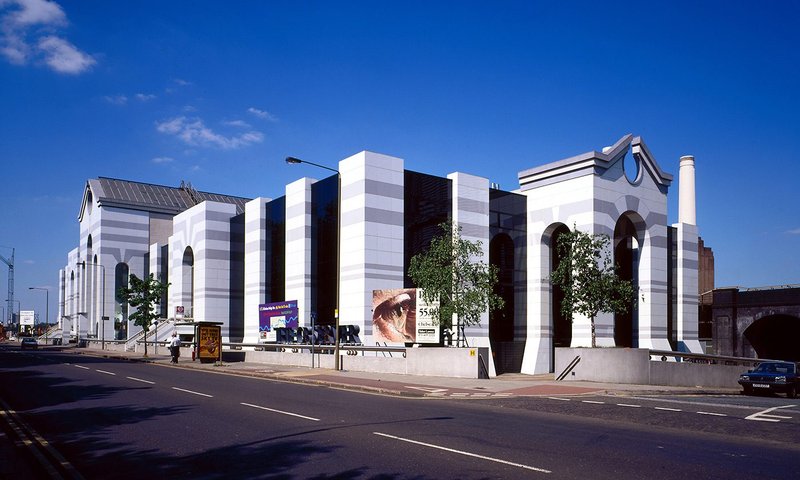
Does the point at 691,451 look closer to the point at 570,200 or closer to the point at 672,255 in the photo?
the point at 570,200

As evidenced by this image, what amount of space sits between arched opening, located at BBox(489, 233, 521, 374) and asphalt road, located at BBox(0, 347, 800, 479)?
22003 millimetres

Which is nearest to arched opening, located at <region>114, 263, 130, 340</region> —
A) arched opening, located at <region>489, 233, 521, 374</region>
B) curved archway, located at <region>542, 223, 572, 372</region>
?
arched opening, located at <region>489, 233, 521, 374</region>

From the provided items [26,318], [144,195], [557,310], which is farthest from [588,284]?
[26,318]

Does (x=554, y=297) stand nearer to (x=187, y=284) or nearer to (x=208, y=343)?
(x=208, y=343)

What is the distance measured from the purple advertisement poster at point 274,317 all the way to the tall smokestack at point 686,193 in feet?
109

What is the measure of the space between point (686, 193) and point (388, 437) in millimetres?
51830

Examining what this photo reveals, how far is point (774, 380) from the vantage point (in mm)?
25797

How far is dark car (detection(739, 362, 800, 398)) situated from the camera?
2569 cm

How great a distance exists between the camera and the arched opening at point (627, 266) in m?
43.3

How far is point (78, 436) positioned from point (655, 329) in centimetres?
3838

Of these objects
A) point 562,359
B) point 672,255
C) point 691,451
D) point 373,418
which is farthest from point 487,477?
point 672,255

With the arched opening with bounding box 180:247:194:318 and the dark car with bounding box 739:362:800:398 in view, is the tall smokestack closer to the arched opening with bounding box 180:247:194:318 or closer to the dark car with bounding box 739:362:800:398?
the dark car with bounding box 739:362:800:398

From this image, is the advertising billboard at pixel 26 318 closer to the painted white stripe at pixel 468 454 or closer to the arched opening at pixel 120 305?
the arched opening at pixel 120 305

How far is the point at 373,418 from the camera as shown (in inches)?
587
